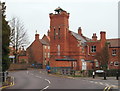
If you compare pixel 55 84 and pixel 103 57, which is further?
pixel 103 57

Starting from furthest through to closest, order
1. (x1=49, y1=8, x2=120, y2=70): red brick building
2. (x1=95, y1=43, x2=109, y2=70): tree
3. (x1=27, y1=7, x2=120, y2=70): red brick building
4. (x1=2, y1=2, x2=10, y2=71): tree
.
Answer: (x1=95, y1=43, x2=109, y2=70): tree, (x1=49, y1=8, x2=120, y2=70): red brick building, (x1=27, y1=7, x2=120, y2=70): red brick building, (x1=2, y1=2, x2=10, y2=71): tree

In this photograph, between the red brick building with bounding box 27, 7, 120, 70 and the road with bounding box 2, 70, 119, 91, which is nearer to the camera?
the road with bounding box 2, 70, 119, 91

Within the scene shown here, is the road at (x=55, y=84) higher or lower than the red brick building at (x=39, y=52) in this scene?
lower

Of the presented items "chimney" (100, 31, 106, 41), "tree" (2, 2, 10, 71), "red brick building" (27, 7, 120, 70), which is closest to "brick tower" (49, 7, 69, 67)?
"red brick building" (27, 7, 120, 70)

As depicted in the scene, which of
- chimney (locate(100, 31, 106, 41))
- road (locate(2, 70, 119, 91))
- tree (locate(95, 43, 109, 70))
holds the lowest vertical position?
road (locate(2, 70, 119, 91))

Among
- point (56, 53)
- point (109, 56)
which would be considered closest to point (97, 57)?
point (109, 56)

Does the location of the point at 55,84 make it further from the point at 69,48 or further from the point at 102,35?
the point at 102,35

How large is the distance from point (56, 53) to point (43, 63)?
25570mm

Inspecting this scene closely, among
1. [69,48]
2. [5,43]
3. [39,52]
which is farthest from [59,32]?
[39,52]

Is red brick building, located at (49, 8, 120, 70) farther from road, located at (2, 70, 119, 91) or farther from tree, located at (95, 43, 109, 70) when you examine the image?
road, located at (2, 70, 119, 91)

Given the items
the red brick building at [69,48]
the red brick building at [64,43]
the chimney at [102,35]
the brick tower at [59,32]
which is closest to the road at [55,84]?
the red brick building at [69,48]

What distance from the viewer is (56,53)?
48.0 m

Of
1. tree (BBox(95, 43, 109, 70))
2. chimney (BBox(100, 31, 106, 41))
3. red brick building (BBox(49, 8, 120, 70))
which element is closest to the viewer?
red brick building (BBox(49, 8, 120, 70))

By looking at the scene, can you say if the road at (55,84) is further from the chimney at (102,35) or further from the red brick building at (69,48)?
the chimney at (102,35)
